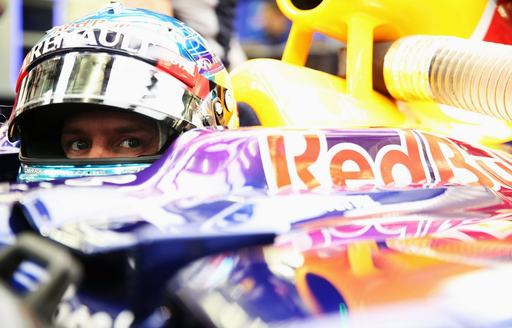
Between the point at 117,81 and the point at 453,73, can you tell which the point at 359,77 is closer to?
the point at 453,73

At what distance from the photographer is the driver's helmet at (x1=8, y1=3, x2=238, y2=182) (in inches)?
34.4

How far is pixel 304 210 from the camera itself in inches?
23.9

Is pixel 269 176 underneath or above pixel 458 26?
underneath

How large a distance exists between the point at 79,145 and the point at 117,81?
169mm

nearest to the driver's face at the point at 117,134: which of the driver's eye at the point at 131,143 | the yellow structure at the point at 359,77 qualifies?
the driver's eye at the point at 131,143

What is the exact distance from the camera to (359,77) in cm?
134

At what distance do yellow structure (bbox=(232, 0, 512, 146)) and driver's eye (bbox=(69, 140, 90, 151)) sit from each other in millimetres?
372

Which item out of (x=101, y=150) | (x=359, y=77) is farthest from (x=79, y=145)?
(x=359, y=77)

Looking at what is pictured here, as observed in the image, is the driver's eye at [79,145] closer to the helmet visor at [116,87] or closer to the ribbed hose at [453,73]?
the helmet visor at [116,87]

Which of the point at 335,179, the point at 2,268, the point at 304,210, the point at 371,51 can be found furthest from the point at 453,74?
the point at 2,268

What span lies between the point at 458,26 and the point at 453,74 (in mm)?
247

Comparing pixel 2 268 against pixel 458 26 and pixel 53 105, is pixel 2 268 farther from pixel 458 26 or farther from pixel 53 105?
pixel 458 26

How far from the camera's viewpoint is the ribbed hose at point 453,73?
112 cm

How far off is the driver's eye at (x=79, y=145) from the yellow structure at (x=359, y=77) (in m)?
0.37
